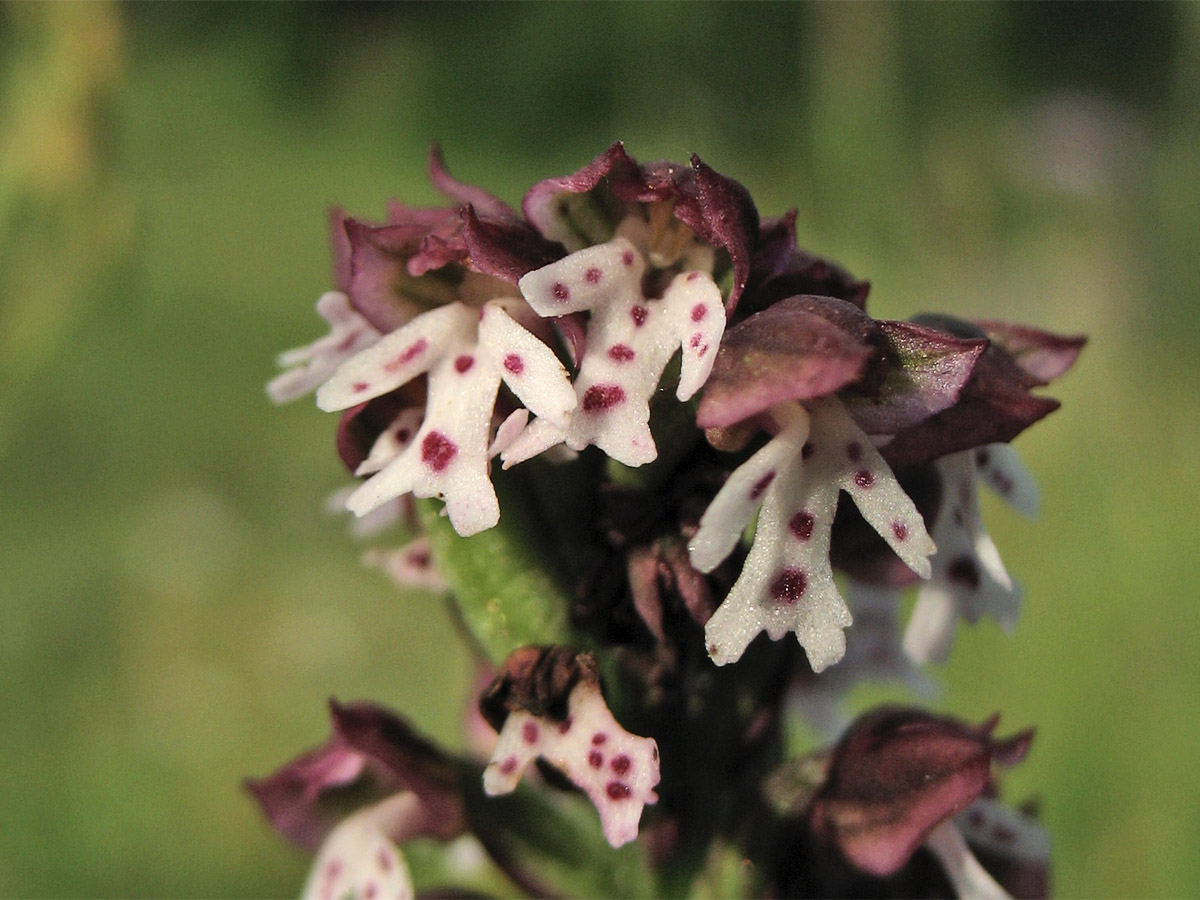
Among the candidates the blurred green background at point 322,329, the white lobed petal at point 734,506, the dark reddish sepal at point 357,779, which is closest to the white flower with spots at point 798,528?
the white lobed petal at point 734,506

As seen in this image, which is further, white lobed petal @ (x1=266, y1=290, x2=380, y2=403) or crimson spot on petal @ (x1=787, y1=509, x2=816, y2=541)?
white lobed petal @ (x1=266, y1=290, x2=380, y2=403)

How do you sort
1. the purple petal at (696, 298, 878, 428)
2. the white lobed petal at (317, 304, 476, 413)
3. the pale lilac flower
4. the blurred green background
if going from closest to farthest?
the purple petal at (696, 298, 878, 428)
the white lobed petal at (317, 304, 476, 413)
the pale lilac flower
the blurred green background

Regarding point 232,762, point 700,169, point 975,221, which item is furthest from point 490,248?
point 975,221

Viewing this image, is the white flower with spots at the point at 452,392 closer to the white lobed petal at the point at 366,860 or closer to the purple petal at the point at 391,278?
the purple petal at the point at 391,278

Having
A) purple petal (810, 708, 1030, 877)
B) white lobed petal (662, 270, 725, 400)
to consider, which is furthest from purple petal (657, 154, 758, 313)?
purple petal (810, 708, 1030, 877)

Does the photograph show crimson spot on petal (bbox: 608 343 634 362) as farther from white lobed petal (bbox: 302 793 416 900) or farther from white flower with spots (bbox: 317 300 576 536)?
white lobed petal (bbox: 302 793 416 900)

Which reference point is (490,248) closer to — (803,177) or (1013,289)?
(1013,289)
